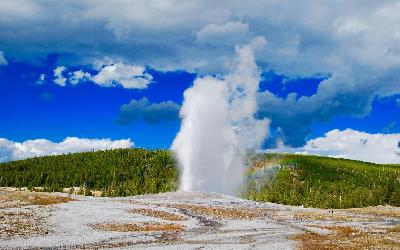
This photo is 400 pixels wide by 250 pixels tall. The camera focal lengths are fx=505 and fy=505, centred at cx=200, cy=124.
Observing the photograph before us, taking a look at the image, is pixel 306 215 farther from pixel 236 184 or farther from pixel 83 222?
pixel 236 184

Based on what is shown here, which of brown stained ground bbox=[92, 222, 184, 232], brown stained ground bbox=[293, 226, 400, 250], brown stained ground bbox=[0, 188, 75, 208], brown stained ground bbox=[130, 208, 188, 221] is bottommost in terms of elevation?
brown stained ground bbox=[293, 226, 400, 250]

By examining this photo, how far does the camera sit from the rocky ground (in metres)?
49.1

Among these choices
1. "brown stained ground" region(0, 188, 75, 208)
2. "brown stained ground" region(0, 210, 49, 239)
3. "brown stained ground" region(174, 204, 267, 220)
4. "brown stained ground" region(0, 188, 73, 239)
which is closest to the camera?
"brown stained ground" region(0, 210, 49, 239)

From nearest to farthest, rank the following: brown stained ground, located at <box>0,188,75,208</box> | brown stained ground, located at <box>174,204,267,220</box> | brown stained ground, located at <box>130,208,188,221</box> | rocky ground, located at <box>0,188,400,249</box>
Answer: rocky ground, located at <box>0,188,400,249</box> < brown stained ground, located at <box>130,208,188,221</box> < brown stained ground, located at <box>174,204,267,220</box> < brown stained ground, located at <box>0,188,75,208</box>

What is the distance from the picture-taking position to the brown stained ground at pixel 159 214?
7910cm

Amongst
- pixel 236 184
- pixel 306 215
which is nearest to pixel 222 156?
pixel 236 184

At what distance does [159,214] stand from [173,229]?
70.4 ft

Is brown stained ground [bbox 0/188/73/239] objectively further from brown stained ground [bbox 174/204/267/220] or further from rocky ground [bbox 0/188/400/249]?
brown stained ground [bbox 174/204/267/220]

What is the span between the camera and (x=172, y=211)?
297 feet

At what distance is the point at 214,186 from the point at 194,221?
243ft

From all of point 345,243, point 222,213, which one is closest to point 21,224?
point 222,213

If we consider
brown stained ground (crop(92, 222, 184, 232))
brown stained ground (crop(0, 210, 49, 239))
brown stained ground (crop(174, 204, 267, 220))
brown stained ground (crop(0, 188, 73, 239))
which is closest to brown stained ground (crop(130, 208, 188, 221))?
brown stained ground (crop(174, 204, 267, 220))

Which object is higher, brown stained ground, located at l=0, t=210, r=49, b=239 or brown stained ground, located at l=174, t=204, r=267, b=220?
brown stained ground, located at l=174, t=204, r=267, b=220

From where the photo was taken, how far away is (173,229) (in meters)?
63.8
